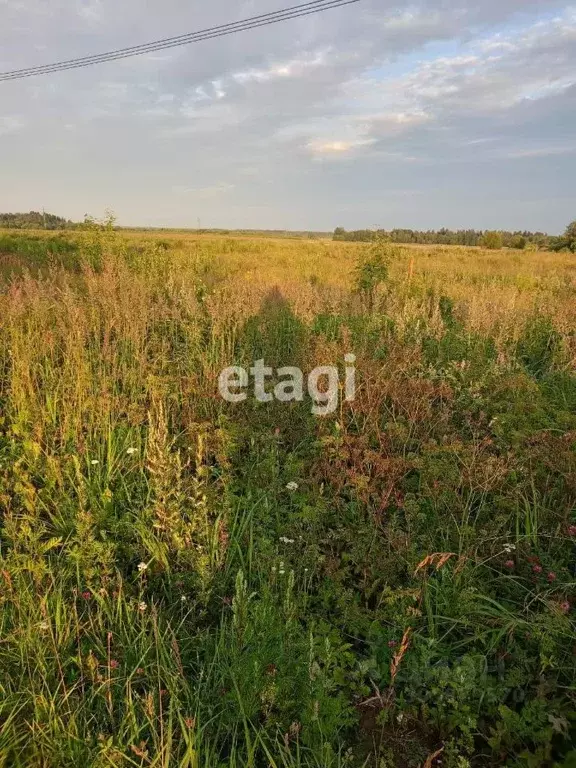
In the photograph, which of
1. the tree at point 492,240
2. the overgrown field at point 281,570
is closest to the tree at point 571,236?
the tree at point 492,240

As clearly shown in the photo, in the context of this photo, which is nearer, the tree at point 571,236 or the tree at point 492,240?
the tree at point 571,236

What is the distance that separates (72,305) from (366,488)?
9.61ft

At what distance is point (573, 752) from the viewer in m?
1.36

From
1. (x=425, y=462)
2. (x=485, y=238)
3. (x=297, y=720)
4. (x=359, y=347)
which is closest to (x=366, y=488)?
(x=425, y=462)

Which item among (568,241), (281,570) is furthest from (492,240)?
(281,570)

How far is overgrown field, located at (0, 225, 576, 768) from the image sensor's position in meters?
1.50

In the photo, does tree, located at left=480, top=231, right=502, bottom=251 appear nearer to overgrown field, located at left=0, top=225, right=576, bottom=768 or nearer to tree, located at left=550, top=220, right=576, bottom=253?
tree, located at left=550, top=220, right=576, bottom=253

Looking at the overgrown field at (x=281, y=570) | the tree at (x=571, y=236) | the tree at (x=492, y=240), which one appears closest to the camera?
the overgrown field at (x=281, y=570)

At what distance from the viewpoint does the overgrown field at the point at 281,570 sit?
1502mm

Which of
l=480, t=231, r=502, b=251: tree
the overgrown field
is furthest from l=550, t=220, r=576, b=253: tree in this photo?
the overgrown field

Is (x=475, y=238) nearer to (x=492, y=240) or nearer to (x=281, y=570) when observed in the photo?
(x=492, y=240)

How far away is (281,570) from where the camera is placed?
6.70ft

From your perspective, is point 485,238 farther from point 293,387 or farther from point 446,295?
point 293,387

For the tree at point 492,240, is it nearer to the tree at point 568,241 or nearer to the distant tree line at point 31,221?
the tree at point 568,241
